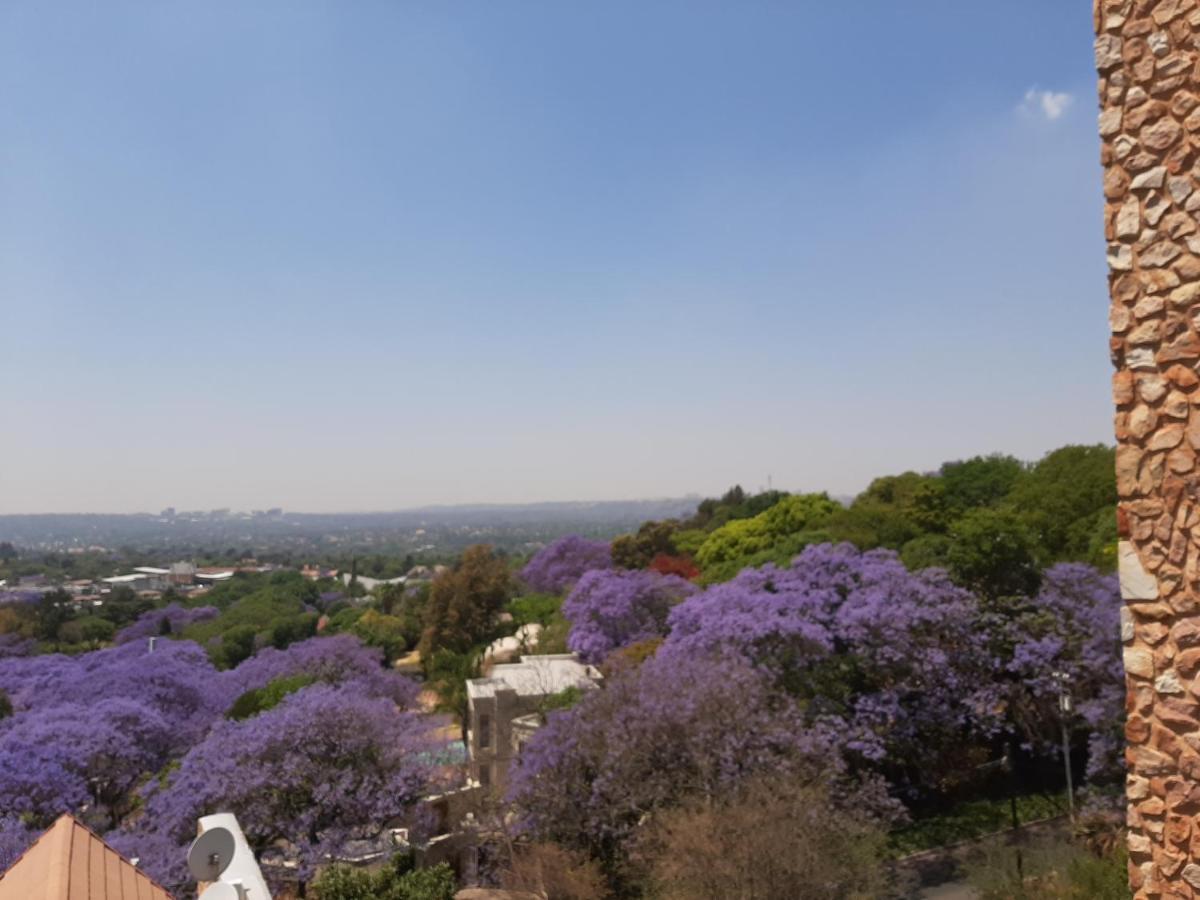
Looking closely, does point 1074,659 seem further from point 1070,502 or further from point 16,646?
point 16,646

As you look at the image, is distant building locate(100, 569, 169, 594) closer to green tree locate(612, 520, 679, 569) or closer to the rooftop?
green tree locate(612, 520, 679, 569)

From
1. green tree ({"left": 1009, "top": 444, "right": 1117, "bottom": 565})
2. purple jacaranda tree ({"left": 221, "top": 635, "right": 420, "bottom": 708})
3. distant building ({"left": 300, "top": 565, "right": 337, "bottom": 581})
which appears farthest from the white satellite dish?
distant building ({"left": 300, "top": 565, "right": 337, "bottom": 581})

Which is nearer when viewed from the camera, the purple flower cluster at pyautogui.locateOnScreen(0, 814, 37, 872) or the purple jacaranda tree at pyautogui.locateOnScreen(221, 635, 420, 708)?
the purple flower cluster at pyautogui.locateOnScreen(0, 814, 37, 872)

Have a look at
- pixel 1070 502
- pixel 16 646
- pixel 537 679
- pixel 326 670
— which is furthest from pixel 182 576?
pixel 1070 502

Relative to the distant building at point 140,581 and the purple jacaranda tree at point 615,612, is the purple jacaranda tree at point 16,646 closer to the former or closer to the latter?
the distant building at point 140,581

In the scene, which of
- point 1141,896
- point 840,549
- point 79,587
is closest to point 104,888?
point 1141,896

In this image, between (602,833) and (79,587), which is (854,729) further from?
(79,587)
